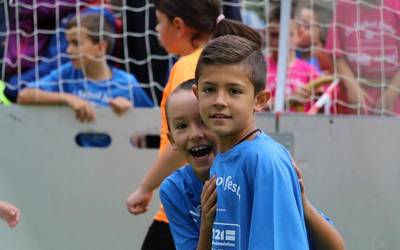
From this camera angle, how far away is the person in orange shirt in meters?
3.05

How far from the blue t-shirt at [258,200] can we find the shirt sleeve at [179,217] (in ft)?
1.04

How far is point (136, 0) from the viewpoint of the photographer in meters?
4.77

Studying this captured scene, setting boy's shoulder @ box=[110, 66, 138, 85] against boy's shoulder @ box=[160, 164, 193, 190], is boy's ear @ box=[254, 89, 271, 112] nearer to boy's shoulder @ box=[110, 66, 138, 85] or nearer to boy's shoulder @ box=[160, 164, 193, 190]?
boy's shoulder @ box=[160, 164, 193, 190]

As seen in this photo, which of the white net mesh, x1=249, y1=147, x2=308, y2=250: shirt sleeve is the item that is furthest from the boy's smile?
x1=249, y1=147, x2=308, y2=250: shirt sleeve

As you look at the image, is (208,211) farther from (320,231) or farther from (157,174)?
(157,174)

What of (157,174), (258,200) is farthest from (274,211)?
(157,174)

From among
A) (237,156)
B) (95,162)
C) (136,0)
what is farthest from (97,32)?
(237,156)

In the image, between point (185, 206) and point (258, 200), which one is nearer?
point (258, 200)

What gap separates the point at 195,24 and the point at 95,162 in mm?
1337

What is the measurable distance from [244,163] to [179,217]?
50cm

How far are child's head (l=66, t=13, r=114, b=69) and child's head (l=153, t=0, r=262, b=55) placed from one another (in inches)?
53.7

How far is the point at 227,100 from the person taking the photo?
2084 mm

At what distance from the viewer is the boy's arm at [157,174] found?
3020mm

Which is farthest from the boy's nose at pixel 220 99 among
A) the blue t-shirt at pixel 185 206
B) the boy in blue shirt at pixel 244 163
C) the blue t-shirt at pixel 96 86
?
the blue t-shirt at pixel 96 86
